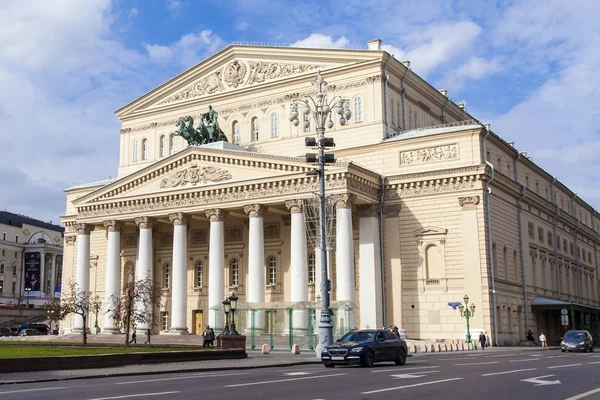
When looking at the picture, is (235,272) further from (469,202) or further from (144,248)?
(469,202)

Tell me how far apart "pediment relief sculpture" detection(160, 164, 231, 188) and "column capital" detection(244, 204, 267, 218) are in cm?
292

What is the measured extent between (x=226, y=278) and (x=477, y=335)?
1996 cm

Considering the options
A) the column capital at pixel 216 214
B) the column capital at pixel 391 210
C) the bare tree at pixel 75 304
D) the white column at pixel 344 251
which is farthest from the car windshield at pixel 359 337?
the bare tree at pixel 75 304

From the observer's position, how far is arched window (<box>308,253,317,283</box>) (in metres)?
52.5

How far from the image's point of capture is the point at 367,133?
53938mm

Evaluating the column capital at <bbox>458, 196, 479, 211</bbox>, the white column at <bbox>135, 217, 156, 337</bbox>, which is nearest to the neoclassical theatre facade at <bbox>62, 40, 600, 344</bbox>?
the column capital at <bbox>458, 196, 479, 211</bbox>

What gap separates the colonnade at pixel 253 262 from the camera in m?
47.1

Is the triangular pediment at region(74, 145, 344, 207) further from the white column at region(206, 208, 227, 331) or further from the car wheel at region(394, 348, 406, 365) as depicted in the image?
the car wheel at region(394, 348, 406, 365)

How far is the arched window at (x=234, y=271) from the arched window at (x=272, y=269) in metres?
2.90

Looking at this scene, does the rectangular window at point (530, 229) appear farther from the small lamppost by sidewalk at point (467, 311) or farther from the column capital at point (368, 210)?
the column capital at point (368, 210)

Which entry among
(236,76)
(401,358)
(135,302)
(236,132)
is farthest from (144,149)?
(401,358)

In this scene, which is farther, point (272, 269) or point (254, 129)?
point (254, 129)

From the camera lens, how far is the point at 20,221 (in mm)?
129500

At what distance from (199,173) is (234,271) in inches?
340
